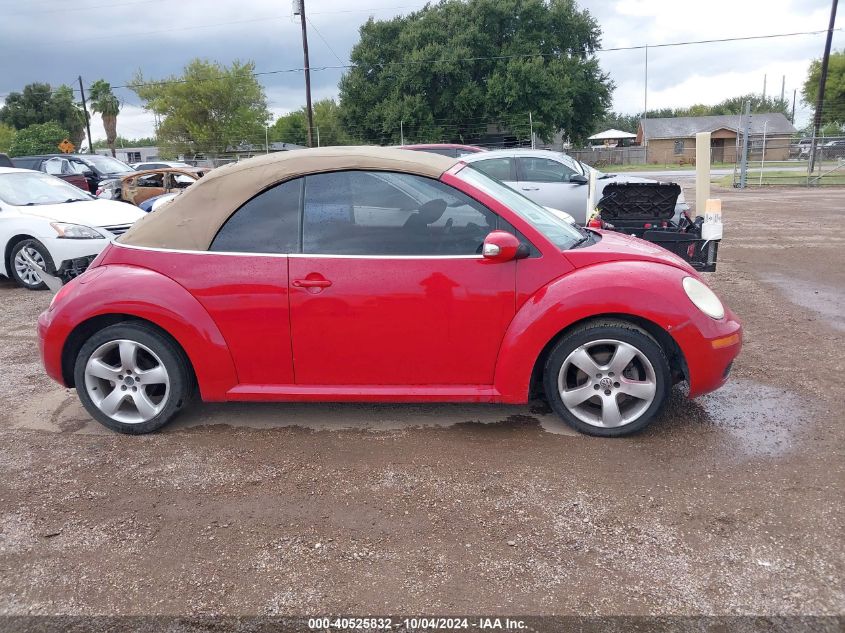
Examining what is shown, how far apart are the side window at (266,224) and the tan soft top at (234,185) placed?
0.05 metres

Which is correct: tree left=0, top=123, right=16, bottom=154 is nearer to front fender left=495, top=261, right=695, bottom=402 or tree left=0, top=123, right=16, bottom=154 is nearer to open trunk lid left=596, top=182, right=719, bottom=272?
open trunk lid left=596, top=182, right=719, bottom=272

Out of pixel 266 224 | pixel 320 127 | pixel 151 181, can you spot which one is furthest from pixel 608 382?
pixel 320 127

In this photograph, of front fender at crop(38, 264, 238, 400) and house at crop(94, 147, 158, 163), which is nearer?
front fender at crop(38, 264, 238, 400)

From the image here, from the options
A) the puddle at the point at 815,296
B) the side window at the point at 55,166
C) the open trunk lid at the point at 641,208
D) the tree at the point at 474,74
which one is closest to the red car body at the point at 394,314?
the puddle at the point at 815,296

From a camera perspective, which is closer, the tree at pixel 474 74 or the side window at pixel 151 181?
the side window at pixel 151 181

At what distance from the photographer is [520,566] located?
2682mm

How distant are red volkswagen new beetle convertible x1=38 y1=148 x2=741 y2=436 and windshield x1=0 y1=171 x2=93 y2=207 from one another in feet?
19.9

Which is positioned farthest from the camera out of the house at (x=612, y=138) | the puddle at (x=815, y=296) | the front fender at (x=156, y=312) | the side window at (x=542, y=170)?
the house at (x=612, y=138)

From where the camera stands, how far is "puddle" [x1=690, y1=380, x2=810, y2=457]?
12.3 feet

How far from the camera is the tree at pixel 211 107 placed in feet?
163

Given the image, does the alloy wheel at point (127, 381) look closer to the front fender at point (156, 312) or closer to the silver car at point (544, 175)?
the front fender at point (156, 312)

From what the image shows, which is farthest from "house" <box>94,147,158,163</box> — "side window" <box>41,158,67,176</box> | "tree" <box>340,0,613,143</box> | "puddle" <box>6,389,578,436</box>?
"puddle" <box>6,389,578,436</box>

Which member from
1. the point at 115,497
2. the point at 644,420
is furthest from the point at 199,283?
the point at 644,420

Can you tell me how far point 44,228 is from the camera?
27.4 feet
